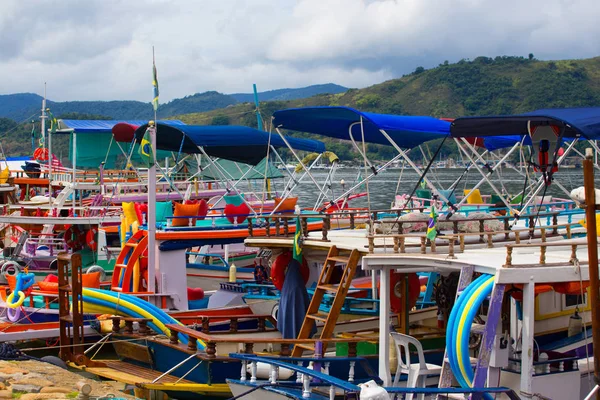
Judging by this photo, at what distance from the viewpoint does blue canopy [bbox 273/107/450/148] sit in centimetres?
1608

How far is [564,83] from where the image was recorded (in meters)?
136

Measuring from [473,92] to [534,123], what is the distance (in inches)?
5702

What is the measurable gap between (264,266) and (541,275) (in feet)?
41.9

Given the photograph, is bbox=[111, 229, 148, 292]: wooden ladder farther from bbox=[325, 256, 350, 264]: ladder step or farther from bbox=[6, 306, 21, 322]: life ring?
bbox=[325, 256, 350, 264]: ladder step

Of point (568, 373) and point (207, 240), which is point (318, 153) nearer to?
point (207, 240)

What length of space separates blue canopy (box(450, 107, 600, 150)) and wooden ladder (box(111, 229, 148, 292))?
9.90 meters

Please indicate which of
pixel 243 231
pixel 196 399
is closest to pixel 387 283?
pixel 196 399

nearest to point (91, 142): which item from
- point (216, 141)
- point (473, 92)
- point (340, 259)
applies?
point (216, 141)

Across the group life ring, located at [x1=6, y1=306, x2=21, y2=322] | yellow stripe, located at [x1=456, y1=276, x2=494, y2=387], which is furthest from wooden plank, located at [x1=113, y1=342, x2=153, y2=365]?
yellow stripe, located at [x1=456, y1=276, x2=494, y2=387]

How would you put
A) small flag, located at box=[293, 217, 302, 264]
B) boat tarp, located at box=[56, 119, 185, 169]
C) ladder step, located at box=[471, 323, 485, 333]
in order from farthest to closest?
1. boat tarp, located at box=[56, 119, 185, 169]
2. small flag, located at box=[293, 217, 302, 264]
3. ladder step, located at box=[471, 323, 485, 333]

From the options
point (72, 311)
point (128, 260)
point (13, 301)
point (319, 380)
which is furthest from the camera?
point (128, 260)

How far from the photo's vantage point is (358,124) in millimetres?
17344

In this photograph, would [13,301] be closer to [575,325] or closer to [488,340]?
[488,340]

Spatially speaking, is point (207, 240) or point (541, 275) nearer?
point (541, 275)
